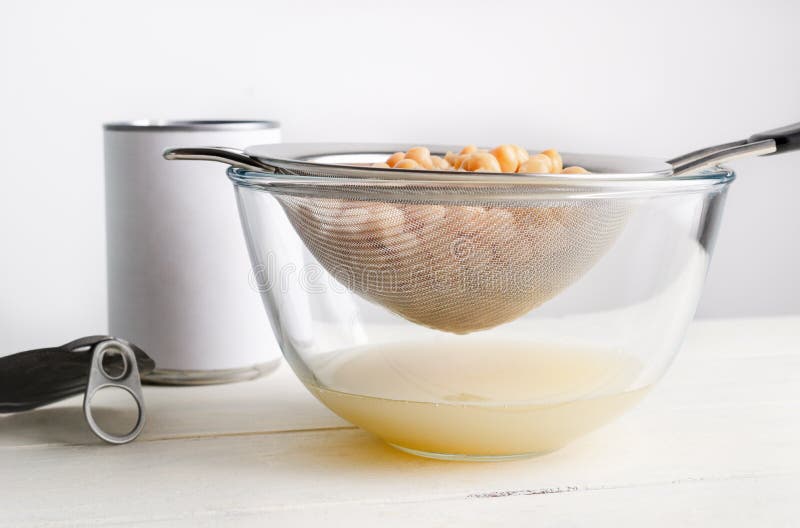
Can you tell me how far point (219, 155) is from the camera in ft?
2.10

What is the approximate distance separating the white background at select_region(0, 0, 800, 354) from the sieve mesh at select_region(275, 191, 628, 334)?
52 cm

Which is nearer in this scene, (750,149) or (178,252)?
(750,149)

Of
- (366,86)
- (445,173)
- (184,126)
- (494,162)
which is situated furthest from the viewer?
(366,86)

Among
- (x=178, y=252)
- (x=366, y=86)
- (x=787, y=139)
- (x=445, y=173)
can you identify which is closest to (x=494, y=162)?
(x=445, y=173)

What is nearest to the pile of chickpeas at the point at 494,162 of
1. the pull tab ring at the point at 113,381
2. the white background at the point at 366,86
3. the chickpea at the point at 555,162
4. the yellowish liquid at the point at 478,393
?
the chickpea at the point at 555,162

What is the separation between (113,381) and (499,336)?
0.95 feet

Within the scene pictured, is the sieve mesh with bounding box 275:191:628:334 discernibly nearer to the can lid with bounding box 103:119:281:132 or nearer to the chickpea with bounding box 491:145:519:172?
the chickpea with bounding box 491:145:519:172

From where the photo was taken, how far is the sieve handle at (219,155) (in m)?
0.64

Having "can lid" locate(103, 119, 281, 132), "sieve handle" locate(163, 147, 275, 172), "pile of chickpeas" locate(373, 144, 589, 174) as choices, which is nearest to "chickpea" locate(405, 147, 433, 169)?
"pile of chickpeas" locate(373, 144, 589, 174)

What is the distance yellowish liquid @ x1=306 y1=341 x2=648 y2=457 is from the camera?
60 centimetres

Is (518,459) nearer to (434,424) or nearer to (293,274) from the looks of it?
(434,424)

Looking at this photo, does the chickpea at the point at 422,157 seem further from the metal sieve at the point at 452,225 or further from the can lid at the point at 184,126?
the can lid at the point at 184,126

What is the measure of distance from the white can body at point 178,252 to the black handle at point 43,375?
13cm

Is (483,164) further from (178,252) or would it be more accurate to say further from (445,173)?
(178,252)
